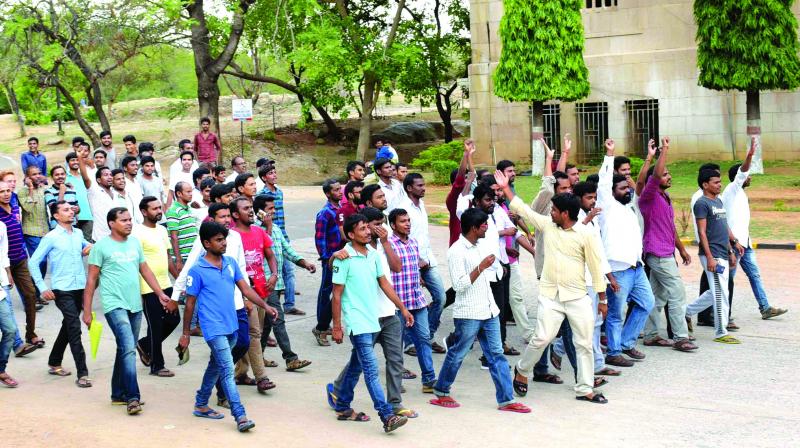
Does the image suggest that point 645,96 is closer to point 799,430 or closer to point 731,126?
point 731,126

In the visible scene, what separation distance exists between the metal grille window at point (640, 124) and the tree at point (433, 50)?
7.14 metres

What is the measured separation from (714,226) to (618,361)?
202 cm

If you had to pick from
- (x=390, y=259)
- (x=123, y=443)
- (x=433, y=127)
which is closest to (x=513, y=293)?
(x=390, y=259)

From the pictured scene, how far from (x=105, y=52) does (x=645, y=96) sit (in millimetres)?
15531

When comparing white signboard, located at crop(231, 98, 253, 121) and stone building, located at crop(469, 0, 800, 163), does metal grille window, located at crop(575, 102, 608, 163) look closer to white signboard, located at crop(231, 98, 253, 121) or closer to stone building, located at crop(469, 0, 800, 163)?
stone building, located at crop(469, 0, 800, 163)

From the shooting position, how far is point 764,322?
34.4 feet

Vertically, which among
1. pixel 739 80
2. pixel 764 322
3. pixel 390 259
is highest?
pixel 739 80

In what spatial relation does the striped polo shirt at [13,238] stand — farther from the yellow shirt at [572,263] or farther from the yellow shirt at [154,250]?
the yellow shirt at [572,263]

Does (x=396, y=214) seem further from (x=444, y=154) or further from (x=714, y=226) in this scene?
(x=444, y=154)

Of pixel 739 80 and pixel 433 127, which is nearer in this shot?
pixel 739 80

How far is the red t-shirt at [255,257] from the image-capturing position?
8188mm

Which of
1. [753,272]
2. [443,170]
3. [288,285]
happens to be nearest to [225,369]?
[288,285]

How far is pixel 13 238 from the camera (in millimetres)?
9992

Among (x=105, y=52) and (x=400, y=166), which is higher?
(x=105, y=52)
